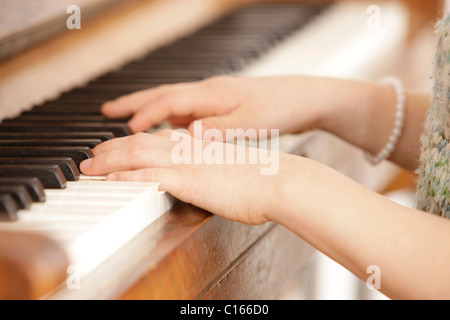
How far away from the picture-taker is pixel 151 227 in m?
0.62

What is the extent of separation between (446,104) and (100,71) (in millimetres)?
679

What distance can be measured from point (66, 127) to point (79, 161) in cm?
15

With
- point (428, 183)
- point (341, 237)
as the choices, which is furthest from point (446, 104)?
point (341, 237)

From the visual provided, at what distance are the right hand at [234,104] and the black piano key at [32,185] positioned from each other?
0.28 metres

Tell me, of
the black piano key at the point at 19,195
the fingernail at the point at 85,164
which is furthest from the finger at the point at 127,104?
the black piano key at the point at 19,195

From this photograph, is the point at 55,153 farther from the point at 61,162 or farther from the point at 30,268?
the point at 30,268

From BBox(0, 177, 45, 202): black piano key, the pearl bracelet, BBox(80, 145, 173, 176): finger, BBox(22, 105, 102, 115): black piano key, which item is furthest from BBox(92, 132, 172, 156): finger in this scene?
the pearl bracelet

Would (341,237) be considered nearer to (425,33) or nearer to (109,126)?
(109,126)

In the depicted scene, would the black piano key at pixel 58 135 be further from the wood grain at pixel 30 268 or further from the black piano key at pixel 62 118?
the wood grain at pixel 30 268

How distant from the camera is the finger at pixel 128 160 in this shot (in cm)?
68

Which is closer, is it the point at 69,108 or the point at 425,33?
the point at 69,108

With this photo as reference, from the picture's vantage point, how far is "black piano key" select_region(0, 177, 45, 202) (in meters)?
0.61

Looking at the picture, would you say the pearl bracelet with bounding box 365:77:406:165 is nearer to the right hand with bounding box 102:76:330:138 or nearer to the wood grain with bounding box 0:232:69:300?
the right hand with bounding box 102:76:330:138

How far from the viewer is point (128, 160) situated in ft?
2.25
